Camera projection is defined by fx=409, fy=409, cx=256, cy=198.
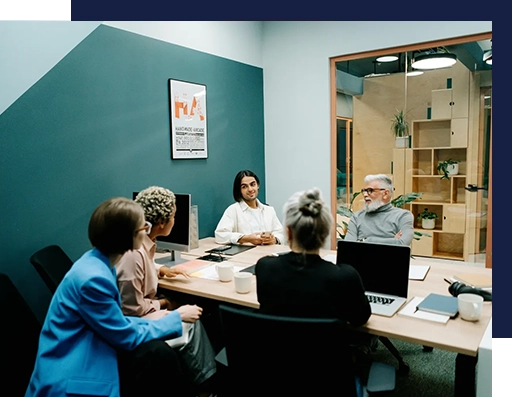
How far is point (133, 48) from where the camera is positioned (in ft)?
9.91

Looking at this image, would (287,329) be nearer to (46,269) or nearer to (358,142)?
(46,269)

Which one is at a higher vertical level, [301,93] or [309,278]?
[301,93]

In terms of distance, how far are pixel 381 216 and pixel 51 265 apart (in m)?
2.12

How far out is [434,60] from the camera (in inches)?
154

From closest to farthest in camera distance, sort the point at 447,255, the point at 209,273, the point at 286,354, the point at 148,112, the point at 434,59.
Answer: the point at 286,354 < the point at 209,273 < the point at 148,112 < the point at 434,59 < the point at 447,255

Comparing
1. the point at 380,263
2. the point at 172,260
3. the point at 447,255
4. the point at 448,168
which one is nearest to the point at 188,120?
the point at 172,260

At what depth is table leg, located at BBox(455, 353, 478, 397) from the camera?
161cm

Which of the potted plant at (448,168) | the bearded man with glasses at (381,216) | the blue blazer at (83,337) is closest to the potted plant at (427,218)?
the potted plant at (448,168)

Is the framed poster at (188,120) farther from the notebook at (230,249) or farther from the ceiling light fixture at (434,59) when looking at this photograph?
the ceiling light fixture at (434,59)

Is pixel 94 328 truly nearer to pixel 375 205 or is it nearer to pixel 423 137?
pixel 375 205

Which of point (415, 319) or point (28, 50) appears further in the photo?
point (28, 50)

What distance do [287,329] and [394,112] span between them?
3866 mm

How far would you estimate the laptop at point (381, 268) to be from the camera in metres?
1.87

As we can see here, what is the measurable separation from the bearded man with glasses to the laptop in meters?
0.89
